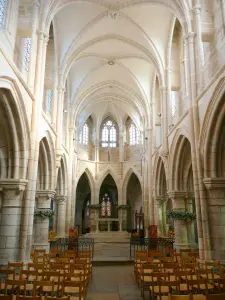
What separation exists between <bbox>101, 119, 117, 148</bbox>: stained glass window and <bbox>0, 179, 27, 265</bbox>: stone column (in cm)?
2217

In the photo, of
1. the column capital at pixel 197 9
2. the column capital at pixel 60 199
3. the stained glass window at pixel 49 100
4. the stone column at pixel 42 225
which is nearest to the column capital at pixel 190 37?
the column capital at pixel 197 9

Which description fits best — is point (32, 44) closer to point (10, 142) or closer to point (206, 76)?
point (10, 142)

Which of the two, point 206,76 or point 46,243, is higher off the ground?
point 206,76

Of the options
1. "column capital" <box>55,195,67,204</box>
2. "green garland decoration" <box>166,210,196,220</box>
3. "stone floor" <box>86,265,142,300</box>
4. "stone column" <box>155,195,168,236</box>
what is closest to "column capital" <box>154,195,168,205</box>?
"stone column" <box>155,195,168,236</box>

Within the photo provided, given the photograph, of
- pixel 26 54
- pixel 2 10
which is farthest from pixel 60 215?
pixel 2 10

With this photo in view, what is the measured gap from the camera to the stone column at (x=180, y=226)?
14.8 meters

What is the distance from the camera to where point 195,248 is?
1504cm

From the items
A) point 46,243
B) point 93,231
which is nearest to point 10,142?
point 46,243

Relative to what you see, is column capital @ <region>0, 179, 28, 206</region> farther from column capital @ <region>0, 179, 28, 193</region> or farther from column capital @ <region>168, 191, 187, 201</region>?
column capital @ <region>168, 191, 187, 201</region>


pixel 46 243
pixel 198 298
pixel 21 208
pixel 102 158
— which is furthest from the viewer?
pixel 102 158

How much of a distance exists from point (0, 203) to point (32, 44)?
7096 millimetres

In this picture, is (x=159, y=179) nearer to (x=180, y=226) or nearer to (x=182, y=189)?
(x=182, y=189)

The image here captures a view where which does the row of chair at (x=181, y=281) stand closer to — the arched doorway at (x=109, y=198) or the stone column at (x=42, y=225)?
the stone column at (x=42, y=225)

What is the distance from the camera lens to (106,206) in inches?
1348
